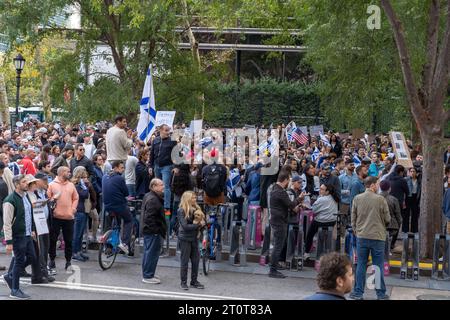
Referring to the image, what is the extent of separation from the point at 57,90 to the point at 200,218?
13552mm

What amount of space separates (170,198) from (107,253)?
2380 millimetres

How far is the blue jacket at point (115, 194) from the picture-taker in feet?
42.2

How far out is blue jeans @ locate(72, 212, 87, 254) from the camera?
1315cm

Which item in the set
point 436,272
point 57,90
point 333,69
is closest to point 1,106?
point 57,90

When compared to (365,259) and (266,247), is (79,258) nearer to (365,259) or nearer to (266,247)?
(266,247)

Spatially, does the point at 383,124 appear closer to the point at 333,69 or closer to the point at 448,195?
the point at 333,69

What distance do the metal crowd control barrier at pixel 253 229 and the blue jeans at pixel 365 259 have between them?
11.9 feet

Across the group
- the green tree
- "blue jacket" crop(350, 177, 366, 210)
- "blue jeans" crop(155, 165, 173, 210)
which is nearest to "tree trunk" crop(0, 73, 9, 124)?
the green tree

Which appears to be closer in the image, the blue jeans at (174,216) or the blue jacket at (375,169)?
the blue jeans at (174,216)

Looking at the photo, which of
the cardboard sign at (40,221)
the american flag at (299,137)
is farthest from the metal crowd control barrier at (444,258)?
the american flag at (299,137)

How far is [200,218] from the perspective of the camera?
11398 mm

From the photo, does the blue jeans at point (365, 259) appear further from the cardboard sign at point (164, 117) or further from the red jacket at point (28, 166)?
the red jacket at point (28, 166)

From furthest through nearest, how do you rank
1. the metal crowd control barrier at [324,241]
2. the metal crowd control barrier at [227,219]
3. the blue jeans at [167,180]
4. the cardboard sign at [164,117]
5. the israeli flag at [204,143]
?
the cardboard sign at [164,117], the israeli flag at [204,143], the blue jeans at [167,180], the metal crowd control barrier at [227,219], the metal crowd control barrier at [324,241]
